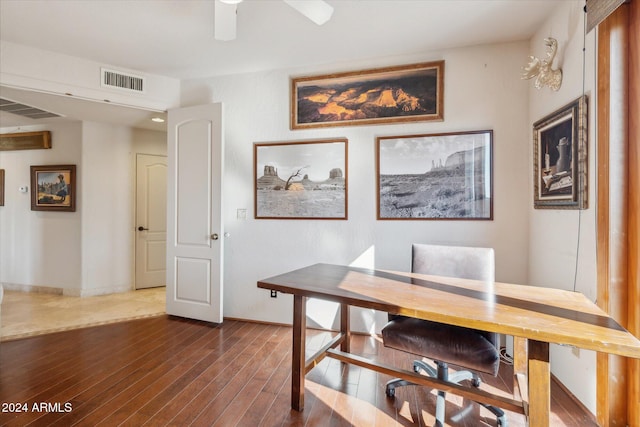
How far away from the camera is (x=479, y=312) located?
1.31 meters

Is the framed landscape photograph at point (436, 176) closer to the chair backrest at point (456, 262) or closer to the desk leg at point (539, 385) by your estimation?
the chair backrest at point (456, 262)

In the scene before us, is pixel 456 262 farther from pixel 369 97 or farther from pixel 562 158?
pixel 369 97

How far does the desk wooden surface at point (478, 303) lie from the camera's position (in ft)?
3.58

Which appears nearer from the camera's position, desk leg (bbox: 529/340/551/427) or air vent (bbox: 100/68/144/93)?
desk leg (bbox: 529/340/551/427)

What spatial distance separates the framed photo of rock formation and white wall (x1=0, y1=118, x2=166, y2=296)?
8.33 feet

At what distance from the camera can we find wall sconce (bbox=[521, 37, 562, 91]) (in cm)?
210

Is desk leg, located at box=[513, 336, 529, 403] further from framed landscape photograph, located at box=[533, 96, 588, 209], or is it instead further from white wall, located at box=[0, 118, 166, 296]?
white wall, located at box=[0, 118, 166, 296]

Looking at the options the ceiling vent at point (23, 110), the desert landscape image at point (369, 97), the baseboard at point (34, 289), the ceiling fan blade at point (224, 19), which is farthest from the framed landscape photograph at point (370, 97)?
the baseboard at point (34, 289)

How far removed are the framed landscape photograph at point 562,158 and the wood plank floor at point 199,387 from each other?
1.33 m

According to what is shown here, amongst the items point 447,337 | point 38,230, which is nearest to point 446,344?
point 447,337

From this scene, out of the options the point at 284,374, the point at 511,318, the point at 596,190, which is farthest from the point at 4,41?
the point at 596,190

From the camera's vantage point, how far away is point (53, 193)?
4.29 meters

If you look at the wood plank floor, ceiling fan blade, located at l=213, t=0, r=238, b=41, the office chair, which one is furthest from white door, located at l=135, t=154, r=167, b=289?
the office chair

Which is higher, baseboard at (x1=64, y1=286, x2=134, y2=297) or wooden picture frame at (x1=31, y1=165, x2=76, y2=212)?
wooden picture frame at (x1=31, y1=165, x2=76, y2=212)
